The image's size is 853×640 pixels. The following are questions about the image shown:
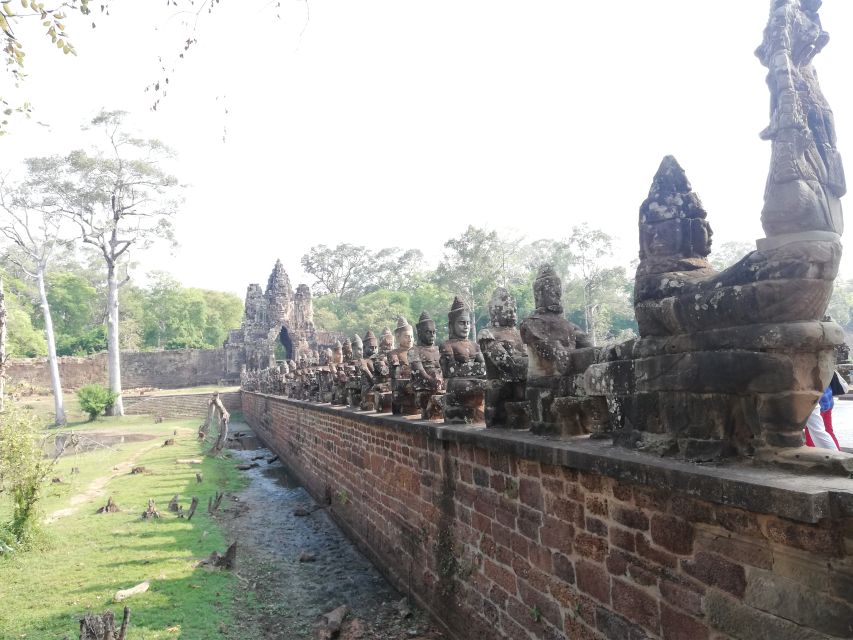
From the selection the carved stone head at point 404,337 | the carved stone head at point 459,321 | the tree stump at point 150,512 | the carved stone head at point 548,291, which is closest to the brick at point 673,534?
the carved stone head at point 548,291

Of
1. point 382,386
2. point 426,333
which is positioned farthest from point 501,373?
point 382,386

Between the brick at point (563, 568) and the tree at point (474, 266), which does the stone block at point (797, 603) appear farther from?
the tree at point (474, 266)

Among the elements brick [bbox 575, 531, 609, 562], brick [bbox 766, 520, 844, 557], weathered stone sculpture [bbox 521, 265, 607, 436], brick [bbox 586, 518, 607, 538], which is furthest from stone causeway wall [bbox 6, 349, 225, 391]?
brick [bbox 766, 520, 844, 557]

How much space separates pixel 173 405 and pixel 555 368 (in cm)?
2936

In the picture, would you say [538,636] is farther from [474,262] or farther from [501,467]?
[474,262]

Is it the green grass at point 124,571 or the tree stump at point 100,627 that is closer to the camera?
the tree stump at point 100,627

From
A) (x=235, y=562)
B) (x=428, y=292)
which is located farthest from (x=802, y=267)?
(x=428, y=292)

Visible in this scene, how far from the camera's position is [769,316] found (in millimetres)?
2477

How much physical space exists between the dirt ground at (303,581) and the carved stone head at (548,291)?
Result: 3.13 metres

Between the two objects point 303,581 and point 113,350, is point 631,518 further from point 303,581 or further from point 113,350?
point 113,350

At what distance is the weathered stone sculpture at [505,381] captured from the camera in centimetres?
456

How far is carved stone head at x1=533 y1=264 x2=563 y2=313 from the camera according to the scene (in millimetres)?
4461

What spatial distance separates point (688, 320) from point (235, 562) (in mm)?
6804

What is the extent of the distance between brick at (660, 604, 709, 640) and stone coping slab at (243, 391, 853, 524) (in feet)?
1.78
